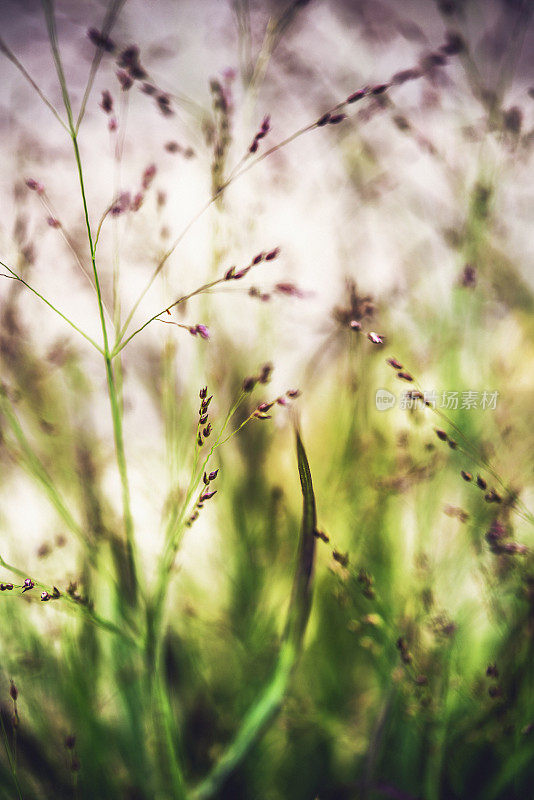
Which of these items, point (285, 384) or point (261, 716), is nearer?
point (261, 716)

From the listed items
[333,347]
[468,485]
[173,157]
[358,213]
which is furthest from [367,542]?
[173,157]

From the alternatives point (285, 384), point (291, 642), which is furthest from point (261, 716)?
point (285, 384)

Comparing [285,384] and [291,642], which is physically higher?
[285,384]

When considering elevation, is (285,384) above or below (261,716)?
above

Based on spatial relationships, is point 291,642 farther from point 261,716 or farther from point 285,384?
point 285,384

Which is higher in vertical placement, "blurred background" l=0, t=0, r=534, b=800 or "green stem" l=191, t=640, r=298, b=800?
"blurred background" l=0, t=0, r=534, b=800

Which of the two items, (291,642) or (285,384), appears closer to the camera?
(291,642)

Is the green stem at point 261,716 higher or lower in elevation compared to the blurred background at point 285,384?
lower

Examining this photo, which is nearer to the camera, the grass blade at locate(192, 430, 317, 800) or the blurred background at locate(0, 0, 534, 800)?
the grass blade at locate(192, 430, 317, 800)
